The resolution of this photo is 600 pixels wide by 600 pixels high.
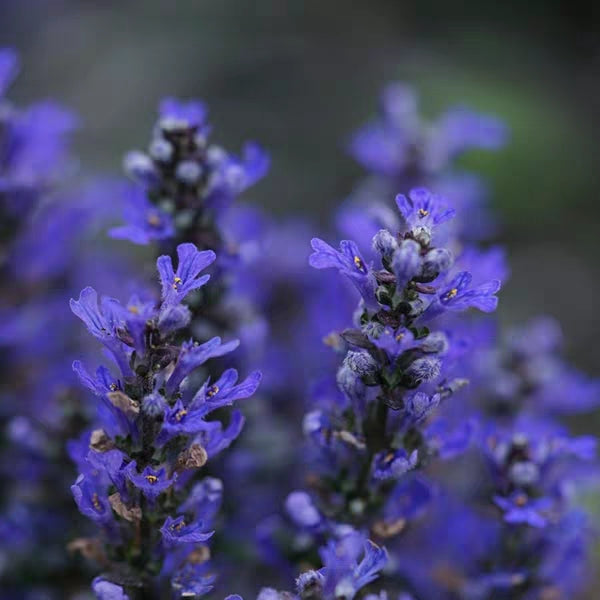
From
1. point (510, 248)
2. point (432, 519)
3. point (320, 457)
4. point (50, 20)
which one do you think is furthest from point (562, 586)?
point (50, 20)

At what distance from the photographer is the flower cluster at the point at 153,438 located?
3.80 m

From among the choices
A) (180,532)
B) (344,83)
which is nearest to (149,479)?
(180,532)

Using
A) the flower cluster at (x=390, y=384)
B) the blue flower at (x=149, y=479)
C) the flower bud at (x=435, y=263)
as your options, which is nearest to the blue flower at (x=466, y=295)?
the flower cluster at (x=390, y=384)

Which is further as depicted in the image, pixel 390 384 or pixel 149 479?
pixel 390 384

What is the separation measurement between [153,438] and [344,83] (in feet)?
28.8

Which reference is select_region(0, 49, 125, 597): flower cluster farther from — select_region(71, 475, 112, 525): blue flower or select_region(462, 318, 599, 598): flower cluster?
select_region(462, 318, 599, 598): flower cluster

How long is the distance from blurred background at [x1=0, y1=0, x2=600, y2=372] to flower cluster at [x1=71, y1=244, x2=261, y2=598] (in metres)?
6.11

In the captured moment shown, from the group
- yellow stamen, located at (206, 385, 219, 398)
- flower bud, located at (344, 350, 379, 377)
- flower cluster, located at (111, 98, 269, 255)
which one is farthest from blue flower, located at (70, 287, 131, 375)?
flower bud, located at (344, 350, 379, 377)

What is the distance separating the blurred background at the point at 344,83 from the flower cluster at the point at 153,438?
611cm

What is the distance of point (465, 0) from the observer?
41.5 ft

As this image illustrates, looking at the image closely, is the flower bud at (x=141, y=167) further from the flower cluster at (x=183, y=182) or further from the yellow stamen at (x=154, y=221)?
the yellow stamen at (x=154, y=221)

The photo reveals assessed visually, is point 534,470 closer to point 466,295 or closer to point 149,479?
point 466,295

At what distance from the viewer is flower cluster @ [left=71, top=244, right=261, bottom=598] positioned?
380 cm

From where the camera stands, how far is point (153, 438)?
154 inches
